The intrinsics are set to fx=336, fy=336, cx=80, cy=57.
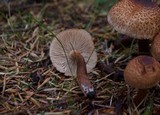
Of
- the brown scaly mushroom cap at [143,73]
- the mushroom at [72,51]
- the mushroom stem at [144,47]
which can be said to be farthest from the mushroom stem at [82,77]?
the mushroom stem at [144,47]

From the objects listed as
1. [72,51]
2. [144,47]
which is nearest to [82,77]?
[72,51]

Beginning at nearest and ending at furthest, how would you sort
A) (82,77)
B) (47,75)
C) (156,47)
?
(156,47)
(82,77)
(47,75)

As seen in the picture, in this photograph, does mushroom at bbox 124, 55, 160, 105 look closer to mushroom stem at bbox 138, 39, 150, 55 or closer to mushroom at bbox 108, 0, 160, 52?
mushroom at bbox 108, 0, 160, 52

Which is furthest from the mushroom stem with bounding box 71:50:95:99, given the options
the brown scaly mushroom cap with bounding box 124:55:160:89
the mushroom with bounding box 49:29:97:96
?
the brown scaly mushroom cap with bounding box 124:55:160:89

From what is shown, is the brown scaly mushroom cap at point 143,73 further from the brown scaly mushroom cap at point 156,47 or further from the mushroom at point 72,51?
the mushroom at point 72,51

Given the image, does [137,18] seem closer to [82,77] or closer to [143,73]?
[143,73]

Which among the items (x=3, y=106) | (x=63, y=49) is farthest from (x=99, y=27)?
(x=3, y=106)

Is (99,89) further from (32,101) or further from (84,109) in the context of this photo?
(32,101)
